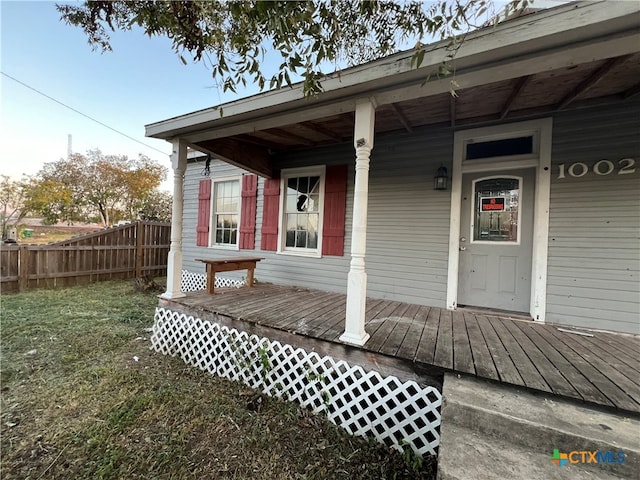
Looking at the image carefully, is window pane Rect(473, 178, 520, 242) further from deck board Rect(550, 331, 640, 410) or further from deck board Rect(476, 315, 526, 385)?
deck board Rect(550, 331, 640, 410)

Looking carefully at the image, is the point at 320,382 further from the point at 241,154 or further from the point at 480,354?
the point at 241,154

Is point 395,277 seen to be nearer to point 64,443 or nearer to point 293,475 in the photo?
point 293,475

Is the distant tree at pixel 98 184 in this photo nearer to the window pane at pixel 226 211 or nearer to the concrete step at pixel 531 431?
the window pane at pixel 226 211

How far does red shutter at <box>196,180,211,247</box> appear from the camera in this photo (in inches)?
233

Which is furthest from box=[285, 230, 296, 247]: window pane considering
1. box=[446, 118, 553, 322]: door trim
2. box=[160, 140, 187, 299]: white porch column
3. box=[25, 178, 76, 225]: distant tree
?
box=[25, 178, 76, 225]: distant tree

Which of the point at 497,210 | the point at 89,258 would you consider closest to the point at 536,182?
the point at 497,210

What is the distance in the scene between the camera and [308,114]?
2545 millimetres

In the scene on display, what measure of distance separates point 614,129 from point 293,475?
4.27 meters

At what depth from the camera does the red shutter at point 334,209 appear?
422 cm

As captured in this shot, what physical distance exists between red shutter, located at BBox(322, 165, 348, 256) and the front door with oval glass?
172cm

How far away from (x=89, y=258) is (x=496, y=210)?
8.37m

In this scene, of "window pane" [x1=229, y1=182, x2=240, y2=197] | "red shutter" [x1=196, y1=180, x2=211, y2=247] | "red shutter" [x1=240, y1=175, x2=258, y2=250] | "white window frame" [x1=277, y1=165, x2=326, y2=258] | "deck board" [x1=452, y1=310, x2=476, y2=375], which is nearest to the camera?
"deck board" [x1=452, y1=310, x2=476, y2=375]

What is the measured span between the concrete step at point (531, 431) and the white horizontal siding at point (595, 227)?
→ 1.88 m

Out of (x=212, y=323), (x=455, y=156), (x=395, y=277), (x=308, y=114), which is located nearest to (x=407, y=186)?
(x=455, y=156)
